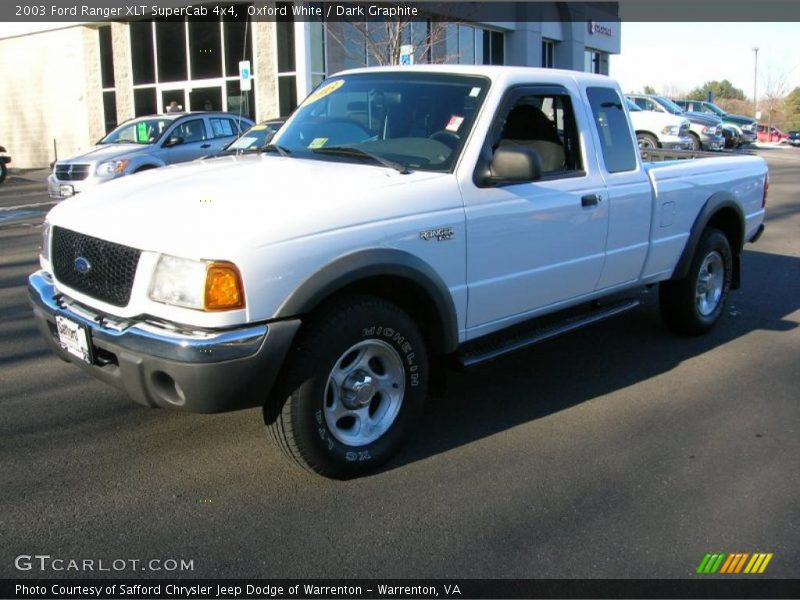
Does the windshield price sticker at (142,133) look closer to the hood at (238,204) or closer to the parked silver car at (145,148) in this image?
the parked silver car at (145,148)

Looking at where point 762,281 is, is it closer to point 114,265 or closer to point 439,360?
point 439,360

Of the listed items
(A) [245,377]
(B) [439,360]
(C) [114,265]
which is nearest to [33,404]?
(C) [114,265]

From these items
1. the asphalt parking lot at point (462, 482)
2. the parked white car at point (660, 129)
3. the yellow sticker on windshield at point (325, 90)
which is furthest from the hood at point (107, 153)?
the parked white car at point (660, 129)

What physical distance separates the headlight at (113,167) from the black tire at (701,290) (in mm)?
10188

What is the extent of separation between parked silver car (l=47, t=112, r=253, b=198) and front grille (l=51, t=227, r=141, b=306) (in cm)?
973

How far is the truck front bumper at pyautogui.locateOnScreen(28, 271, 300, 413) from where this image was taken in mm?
3166

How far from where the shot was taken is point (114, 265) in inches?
137

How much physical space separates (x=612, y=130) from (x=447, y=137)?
154cm

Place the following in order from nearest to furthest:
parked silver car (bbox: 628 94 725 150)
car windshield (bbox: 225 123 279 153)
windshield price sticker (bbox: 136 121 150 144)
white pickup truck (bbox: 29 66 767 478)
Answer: white pickup truck (bbox: 29 66 767 478) < car windshield (bbox: 225 123 279 153) < windshield price sticker (bbox: 136 121 150 144) < parked silver car (bbox: 628 94 725 150)

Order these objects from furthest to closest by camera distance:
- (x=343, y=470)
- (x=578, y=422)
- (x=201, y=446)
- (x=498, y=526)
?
(x=578, y=422)
(x=201, y=446)
(x=343, y=470)
(x=498, y=526)

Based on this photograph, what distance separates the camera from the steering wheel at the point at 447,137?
418 cm

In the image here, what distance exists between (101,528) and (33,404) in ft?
5.30

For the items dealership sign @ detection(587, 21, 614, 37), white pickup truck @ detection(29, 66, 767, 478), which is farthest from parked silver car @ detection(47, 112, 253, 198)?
dealership sign @ detection(587, 21, 614, 37)

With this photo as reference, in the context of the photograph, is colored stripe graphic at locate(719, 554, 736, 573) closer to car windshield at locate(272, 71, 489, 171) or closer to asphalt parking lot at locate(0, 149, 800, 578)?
asphalt parking lot at locate(0, 149, 800, 578)
